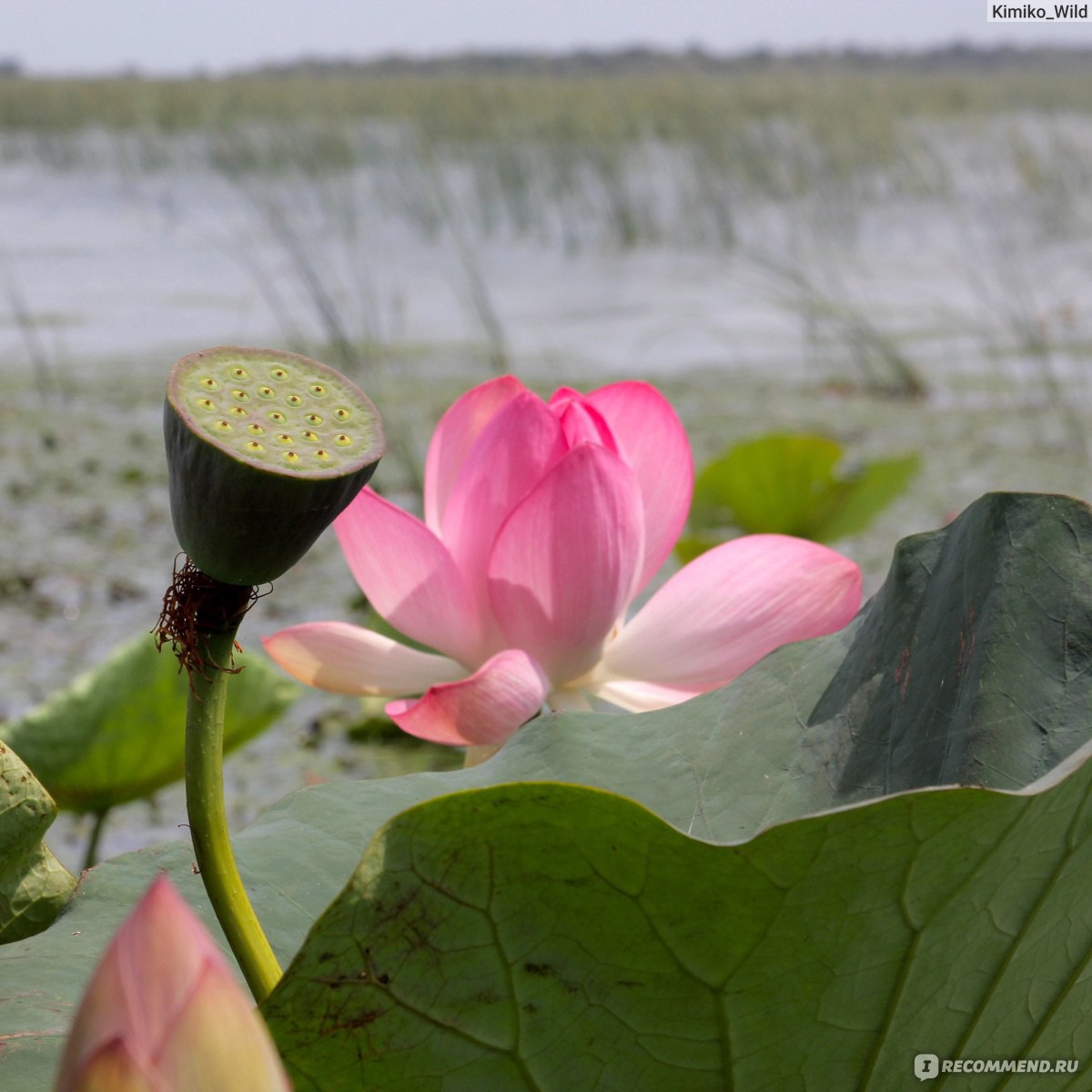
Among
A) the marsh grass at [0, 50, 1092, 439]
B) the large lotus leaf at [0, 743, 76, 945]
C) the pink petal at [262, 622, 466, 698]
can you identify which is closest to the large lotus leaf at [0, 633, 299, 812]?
the pink petal at [262, 622, 466, 698]

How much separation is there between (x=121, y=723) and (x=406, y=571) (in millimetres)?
525

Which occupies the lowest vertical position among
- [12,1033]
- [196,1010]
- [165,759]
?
[165,759]

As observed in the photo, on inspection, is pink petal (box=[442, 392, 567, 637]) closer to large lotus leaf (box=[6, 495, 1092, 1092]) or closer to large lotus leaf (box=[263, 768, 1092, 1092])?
large lotus leaf (box=[6, 495, 1092, 1092])

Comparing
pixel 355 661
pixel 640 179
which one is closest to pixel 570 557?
pixel 355 661

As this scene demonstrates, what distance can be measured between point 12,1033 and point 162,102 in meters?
9.68

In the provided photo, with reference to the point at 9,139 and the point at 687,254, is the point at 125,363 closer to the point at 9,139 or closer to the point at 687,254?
the point at 687,254

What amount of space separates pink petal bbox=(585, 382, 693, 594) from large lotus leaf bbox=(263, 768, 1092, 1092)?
258 millimetres

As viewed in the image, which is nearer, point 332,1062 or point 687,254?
point 332,1062

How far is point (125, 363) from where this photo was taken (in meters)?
4.16

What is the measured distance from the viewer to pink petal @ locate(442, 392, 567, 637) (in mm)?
478

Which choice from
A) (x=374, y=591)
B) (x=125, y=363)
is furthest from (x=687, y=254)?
(x=374, y=591)

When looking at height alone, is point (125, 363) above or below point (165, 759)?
below

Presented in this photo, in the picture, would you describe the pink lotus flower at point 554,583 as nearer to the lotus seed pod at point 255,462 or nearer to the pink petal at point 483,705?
the pink petal at point 483,705

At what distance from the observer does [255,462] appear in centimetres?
25
